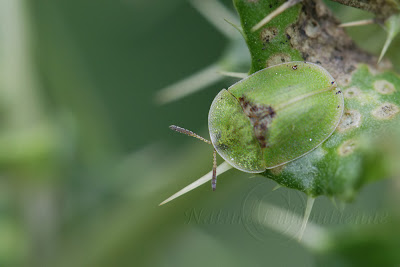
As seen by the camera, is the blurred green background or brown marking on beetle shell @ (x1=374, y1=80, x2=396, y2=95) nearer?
brown marking on beetle shell @ (x1=374, y1=80, x2=396, y2=95)

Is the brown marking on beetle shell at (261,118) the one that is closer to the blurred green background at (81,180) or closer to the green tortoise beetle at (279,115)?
the green tortoise beetle at (279,115)

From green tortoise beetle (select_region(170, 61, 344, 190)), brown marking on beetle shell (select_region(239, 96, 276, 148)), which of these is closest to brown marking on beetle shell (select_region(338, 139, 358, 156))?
green tortoise beetle (select_region(170, 61, 344, 190))

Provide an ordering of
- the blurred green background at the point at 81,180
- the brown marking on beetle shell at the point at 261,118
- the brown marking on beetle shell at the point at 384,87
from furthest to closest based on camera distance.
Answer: the blurred green background at the point at 81,180
the brown marking on beetle shell at the point at 261,118
the brown marking on beetle shell at the point at 384,87

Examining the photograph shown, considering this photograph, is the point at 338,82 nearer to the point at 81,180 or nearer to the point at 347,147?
the point at 347,147

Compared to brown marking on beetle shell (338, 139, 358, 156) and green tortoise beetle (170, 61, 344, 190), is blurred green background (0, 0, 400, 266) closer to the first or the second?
green tortoise beetle (170, 61, 344, 190)

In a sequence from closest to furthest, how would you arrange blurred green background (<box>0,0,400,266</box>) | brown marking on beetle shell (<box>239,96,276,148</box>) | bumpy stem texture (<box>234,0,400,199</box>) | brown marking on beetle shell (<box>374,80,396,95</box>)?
1. bumpy stem texture (<box>234,0,400,199</box>)
2. brown marking on beetle shell (<box>374,80,396,95</box>)
3. brown marking on beetle shell (<box>239,96,276,148</box>)
4. blurred green background (<box>0,0,400,266</box>)

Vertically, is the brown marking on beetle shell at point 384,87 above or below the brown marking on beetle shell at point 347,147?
above

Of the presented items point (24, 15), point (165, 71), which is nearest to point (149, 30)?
point (165, 71)

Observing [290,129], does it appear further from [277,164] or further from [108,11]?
[108,11]

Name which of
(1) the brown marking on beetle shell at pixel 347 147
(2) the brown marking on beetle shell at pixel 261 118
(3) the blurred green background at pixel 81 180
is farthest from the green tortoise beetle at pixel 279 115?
(3) the blurred green background at pixel 81 180
